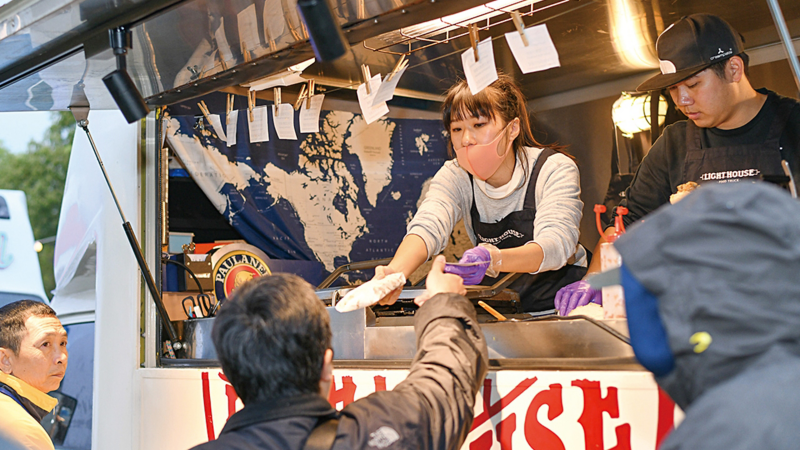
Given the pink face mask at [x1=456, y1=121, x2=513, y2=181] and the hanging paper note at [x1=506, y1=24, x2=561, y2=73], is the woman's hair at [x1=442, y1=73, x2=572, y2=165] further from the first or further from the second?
the hanging paper note at [x1=506, y1=24, x2=561, y2=73]

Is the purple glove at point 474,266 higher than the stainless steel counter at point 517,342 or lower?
higher

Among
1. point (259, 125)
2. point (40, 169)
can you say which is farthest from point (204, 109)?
point (40, 169)

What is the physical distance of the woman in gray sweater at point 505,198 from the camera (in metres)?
1.86

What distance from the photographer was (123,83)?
174cm

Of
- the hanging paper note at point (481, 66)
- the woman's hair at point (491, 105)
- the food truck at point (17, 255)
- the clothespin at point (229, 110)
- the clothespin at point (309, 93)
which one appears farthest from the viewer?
the food truck at point (17, 255)

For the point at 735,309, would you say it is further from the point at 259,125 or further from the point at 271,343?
the point at 259,125

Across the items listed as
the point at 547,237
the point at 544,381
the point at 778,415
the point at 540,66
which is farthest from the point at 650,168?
the point at 778,415

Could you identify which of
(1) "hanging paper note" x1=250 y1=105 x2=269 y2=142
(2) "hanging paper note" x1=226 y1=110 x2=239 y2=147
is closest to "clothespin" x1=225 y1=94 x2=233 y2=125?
(2) "hanging paper note" x1=226 y1=110 x2=239 y2=147

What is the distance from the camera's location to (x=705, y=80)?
1869 mm

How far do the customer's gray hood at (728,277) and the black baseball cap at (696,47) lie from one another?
1390 mm

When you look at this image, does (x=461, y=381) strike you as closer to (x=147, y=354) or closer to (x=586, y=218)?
(x=147, y=354)

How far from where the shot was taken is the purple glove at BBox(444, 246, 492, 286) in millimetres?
1600

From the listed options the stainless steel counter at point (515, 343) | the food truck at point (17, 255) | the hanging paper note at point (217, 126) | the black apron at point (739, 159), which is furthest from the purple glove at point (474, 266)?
the food truck at point (17, 255)

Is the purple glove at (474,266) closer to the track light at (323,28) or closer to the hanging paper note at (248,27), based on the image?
the track light at (323,28)
